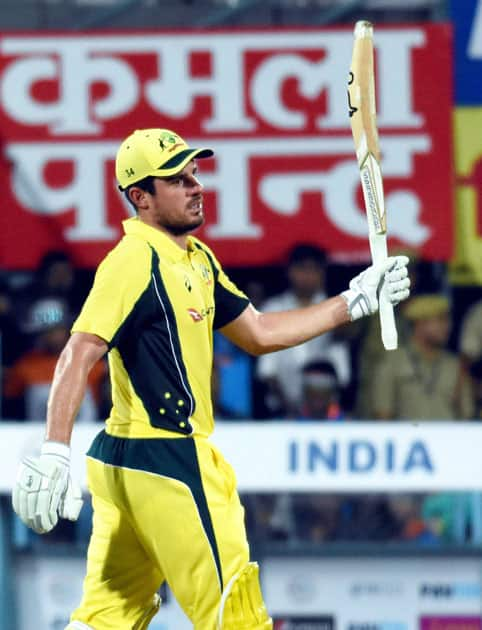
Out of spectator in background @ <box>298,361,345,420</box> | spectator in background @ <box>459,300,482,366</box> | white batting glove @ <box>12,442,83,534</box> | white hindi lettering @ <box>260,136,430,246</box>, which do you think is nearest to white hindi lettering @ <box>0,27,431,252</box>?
white hindi lettering @ <box>260,136,430,246</box>

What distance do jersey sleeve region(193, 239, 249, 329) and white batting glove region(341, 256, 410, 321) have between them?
370 mm

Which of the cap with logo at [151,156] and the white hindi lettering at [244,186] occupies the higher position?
the white hindi lettering at [244,186]

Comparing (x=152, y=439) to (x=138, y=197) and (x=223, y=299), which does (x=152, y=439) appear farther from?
(x=138, y=197)

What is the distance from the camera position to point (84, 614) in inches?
204

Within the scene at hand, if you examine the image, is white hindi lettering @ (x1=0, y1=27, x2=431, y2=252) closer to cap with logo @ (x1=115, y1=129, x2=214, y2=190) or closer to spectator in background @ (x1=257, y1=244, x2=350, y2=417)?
spectator in background @ (x1=257, y1=244, x2=350, y2=417)

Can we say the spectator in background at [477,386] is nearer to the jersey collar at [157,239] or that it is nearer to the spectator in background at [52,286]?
the spectator in background at [52,286]

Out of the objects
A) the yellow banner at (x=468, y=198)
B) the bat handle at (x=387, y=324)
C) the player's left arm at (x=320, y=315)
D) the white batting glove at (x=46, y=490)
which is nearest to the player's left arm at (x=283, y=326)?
the player's left arm at (x=320, y=315)

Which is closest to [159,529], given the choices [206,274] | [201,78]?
[206,274]

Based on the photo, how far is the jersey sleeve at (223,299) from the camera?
215 inches

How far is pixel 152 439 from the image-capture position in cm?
507

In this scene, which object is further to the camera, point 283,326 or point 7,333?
point 7,333

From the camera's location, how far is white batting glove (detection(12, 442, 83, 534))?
4703 millimetres

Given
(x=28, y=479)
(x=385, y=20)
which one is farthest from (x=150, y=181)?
(x=385, y=20)

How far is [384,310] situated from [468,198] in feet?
9.52
